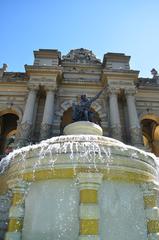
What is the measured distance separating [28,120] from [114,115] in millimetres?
5896

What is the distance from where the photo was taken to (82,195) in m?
5.23

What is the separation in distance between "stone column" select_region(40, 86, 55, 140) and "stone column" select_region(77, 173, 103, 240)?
1025 centimetres

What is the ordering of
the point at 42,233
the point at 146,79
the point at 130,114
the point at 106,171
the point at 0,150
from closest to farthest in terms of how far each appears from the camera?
1. the point at 42,233
2. the point at 106,171
3. the point at 130,114
4. the point at 0,150
5. the point at 146,79

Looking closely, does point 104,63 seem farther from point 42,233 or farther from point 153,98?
point 42,233

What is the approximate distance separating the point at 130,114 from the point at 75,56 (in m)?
8.73

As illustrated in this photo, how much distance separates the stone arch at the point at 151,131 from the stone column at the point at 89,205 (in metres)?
15.1

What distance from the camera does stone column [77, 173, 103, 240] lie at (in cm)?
484

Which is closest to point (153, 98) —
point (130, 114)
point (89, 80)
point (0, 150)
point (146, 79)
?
point (146, 79)

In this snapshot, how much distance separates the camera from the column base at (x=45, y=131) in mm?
15352

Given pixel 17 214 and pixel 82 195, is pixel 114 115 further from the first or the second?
pixel 17 214

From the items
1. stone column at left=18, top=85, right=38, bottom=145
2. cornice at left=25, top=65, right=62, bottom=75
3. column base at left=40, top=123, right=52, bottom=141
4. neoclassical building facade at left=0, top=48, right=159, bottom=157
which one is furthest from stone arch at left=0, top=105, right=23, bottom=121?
column base at left=40, top=123, right=52, bottom=141

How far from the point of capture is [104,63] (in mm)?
20969

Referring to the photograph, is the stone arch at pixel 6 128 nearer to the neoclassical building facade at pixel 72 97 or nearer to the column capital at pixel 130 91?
the neoclassical building facade at pixel 72 97

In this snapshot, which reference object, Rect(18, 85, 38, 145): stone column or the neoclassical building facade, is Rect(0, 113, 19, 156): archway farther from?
Rect(18, 85, 38, 145): stone column
